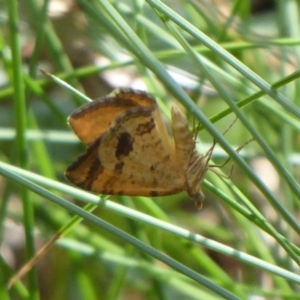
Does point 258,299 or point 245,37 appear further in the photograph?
point 258,299

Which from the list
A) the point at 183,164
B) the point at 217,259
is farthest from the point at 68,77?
the point at 217,259

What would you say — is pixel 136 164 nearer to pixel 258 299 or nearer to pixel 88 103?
pixel 88 103

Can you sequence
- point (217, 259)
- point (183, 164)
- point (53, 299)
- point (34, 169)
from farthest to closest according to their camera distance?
point (217, 259) < point (34, 169) < point (53, 299) < point (183, 164)

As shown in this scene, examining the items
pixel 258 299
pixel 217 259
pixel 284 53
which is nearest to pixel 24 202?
pixel 284 53

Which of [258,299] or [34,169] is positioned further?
[34,169]

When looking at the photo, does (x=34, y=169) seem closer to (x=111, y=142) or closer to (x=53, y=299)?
(x=53, y=299)

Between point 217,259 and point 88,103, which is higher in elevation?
point 217,259

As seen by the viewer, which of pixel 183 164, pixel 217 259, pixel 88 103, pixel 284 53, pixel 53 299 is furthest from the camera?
pixel 217 259

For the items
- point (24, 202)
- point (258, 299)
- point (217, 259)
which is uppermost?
point (217, 259)

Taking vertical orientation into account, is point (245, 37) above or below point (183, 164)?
above
